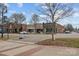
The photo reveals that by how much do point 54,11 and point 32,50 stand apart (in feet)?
2.23

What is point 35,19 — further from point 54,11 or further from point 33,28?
point 54,11

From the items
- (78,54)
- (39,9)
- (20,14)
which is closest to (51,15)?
(39,9)

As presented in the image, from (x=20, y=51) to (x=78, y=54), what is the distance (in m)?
0.86

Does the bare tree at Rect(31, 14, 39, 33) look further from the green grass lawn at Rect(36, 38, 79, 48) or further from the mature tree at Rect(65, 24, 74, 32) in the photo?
the mature tree at Rect(65, 24, 74, 32)

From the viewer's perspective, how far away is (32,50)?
347 centimetres

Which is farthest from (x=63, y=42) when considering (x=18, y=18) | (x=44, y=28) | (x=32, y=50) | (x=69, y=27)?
(x=18, y=18)

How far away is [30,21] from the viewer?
3.50 meters

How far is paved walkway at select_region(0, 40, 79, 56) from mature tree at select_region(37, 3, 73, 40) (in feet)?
0.77

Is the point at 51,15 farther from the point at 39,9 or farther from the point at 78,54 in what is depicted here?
the point at 78,54

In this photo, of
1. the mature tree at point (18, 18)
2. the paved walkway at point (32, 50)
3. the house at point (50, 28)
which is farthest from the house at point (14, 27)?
the house at point (50, 28)

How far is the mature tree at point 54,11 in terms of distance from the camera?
3.44 meters

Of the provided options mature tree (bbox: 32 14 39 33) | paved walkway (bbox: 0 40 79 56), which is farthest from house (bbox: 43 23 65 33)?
paved walkway (bbox: 0 40 79 56)

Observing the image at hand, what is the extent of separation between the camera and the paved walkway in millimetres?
3398

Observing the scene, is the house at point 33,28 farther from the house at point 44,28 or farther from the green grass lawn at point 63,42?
the green grass lawn at point 63,42
